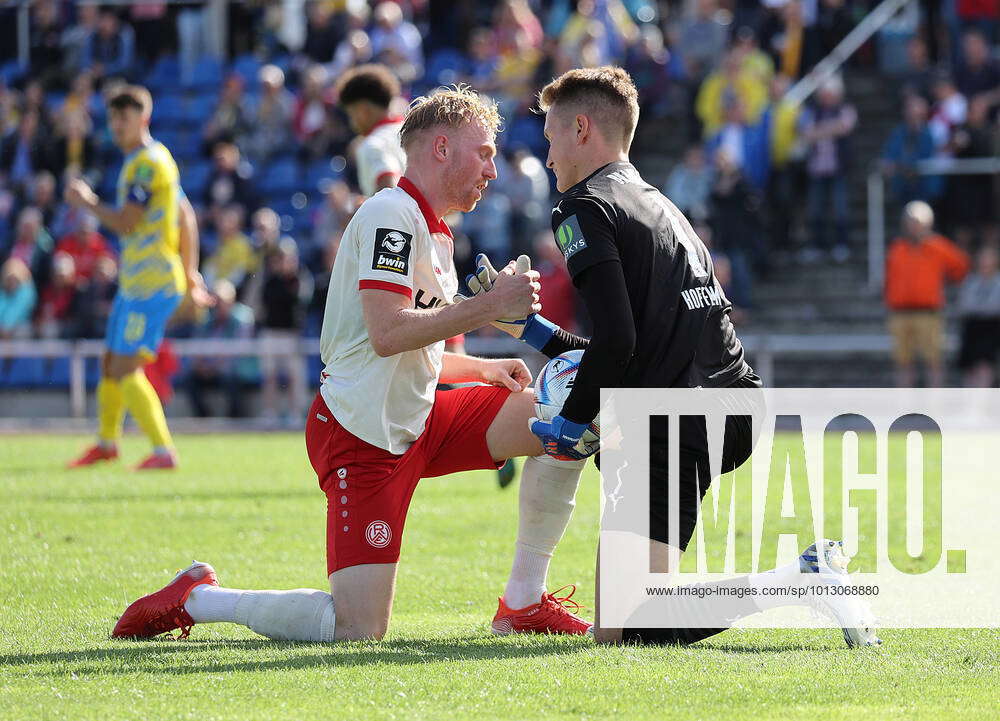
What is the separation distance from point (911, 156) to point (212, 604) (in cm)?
1508

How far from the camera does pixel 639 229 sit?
5836 millimetres

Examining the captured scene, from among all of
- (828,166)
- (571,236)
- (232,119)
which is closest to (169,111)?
(232,119)

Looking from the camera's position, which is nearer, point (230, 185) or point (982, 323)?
point (982, 323)

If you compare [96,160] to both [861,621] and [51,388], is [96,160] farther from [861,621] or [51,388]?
[861,621]

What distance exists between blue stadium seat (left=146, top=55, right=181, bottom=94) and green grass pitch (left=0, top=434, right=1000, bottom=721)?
56.1 ft

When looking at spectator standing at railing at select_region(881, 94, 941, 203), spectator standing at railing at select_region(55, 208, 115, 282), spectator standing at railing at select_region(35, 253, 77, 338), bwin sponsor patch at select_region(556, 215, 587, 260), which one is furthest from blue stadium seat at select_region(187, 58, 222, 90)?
bwin sponsor patch at select_region(556, 215, 587, 260)

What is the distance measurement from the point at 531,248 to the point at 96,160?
7803mm

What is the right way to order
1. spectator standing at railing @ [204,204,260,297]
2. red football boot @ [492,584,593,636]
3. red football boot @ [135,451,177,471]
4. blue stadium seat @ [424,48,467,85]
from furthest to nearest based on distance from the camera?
blue stadium seat @ [424,48,467,85] < spectator standing at railing @ [204,204,260,297] < red football boot @ [135,451,177,471] < red football boot @ [492,584,593,636]

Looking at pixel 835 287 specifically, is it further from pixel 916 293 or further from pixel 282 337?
pixel 282 337

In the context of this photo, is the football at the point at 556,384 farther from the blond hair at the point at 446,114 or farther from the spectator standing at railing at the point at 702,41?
the spectator standing at railing at the point at 702,41

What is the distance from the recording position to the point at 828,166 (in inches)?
768

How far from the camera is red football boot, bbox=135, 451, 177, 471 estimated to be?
12289 millimetres

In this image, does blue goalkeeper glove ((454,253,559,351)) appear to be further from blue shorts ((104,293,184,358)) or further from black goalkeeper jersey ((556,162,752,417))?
blue shorts ((104,293,184,358))

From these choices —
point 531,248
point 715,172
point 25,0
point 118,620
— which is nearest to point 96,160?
point 25,0
